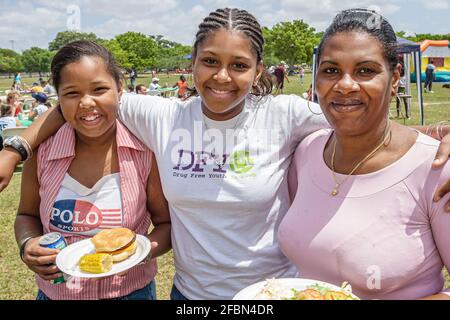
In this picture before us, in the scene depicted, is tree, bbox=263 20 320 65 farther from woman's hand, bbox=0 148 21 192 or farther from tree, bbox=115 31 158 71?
woman's hand, bbox=0 148 21 192

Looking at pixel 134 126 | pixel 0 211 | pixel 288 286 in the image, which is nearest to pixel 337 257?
pixel 288 286

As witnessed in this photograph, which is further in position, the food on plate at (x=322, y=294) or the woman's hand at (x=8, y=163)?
the woman's hand at (x=8, y=163)

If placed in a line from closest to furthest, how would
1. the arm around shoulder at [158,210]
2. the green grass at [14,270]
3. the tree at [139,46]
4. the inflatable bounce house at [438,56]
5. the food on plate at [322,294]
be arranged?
the food on plate at [322,294] < the arm around shoulder at [158,210] < the green grass at [14,270] < the inflatable bounce house at [438,56] < the tree at [139,46]

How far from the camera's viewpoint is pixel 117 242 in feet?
6.44

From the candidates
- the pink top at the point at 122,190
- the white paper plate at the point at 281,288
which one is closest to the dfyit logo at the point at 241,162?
the pink top at the point at 122,190

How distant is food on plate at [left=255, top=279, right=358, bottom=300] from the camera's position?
1509 millimetres

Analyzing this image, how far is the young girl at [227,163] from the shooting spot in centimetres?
203

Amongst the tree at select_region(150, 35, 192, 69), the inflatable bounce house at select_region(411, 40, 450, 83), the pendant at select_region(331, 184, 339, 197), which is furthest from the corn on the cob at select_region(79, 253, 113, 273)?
the tree at select_region(150, 35, 192, 69)

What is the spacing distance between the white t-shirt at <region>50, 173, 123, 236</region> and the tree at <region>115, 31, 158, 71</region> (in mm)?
64293

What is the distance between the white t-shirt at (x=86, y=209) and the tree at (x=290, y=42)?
6242cm

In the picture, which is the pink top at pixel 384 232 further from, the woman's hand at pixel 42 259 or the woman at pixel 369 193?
the woman's hand at pixel 42 259

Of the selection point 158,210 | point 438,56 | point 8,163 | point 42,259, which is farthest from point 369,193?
point 438,56

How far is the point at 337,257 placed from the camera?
1.70 meters

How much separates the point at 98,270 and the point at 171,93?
80.9ft
